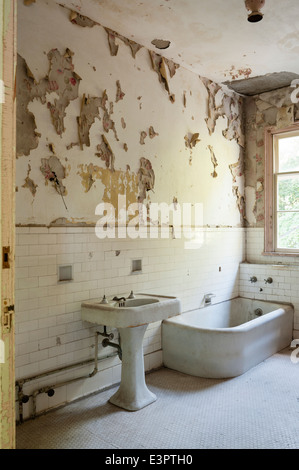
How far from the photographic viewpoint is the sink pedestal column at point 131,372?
2.62 meters

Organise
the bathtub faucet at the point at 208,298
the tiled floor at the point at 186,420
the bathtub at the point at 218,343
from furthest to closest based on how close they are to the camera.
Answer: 1. the bathtub faucet at the point at 208,298
2. the bathtub at the point at 218,343
3. the tiled floor at the point at 186,420

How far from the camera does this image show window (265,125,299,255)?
14.2 ft

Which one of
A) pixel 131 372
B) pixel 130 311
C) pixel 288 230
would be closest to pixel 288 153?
pixel 288 230

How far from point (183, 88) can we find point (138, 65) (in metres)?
0.69

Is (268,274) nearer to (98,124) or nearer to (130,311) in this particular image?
(130,311)

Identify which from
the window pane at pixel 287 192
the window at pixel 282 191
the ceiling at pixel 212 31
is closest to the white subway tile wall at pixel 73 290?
the window at pixel 282 191

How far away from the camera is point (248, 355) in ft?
10.7

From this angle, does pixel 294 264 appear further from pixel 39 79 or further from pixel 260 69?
pixel 39 79

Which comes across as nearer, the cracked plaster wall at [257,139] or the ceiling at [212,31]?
the ceiling at [212,31]

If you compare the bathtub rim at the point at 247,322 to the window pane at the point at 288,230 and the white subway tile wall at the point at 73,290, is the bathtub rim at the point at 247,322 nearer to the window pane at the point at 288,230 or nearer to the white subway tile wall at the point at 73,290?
the white subway tile wall at the point at 73,290

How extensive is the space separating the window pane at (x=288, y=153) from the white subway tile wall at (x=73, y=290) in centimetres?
174

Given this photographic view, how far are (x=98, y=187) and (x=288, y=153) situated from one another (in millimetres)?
2636

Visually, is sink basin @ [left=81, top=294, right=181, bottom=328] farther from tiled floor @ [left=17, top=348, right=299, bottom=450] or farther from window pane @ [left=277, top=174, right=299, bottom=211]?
window pane @ [left=277, top=174, right=299, bottom=211]
